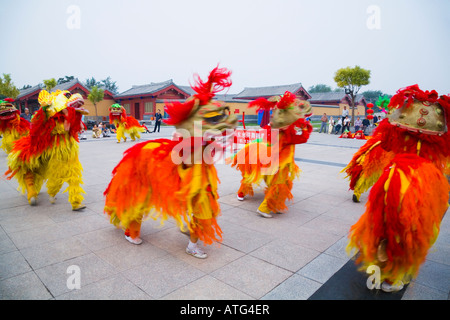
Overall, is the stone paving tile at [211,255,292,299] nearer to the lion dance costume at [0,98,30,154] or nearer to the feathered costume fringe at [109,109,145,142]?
the lion dance costume at [0,98,30,154]

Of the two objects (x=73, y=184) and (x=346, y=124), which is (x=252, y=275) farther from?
(x=346, y=124)

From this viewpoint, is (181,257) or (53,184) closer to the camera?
(181,257)

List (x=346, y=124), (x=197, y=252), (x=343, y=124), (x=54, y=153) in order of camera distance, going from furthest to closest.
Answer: (x=343, y=124) < (x=346, y=124) < (x=54, y=153) < (x=197, y=252)

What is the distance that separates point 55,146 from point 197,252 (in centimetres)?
249

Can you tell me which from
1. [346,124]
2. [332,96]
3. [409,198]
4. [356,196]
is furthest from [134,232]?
[332,96]

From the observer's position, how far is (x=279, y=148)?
3707 mm

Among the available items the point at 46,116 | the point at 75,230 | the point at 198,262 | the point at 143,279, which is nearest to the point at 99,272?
the point at 143,279

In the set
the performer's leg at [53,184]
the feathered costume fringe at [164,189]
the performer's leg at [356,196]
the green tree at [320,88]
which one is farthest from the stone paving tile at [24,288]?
the green tree at [320,88]

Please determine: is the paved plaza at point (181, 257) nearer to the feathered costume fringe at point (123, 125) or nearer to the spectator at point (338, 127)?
the feathered costume fringe at point (123, 125)

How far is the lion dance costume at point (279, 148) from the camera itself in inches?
140

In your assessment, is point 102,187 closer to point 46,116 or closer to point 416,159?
point 46,116
